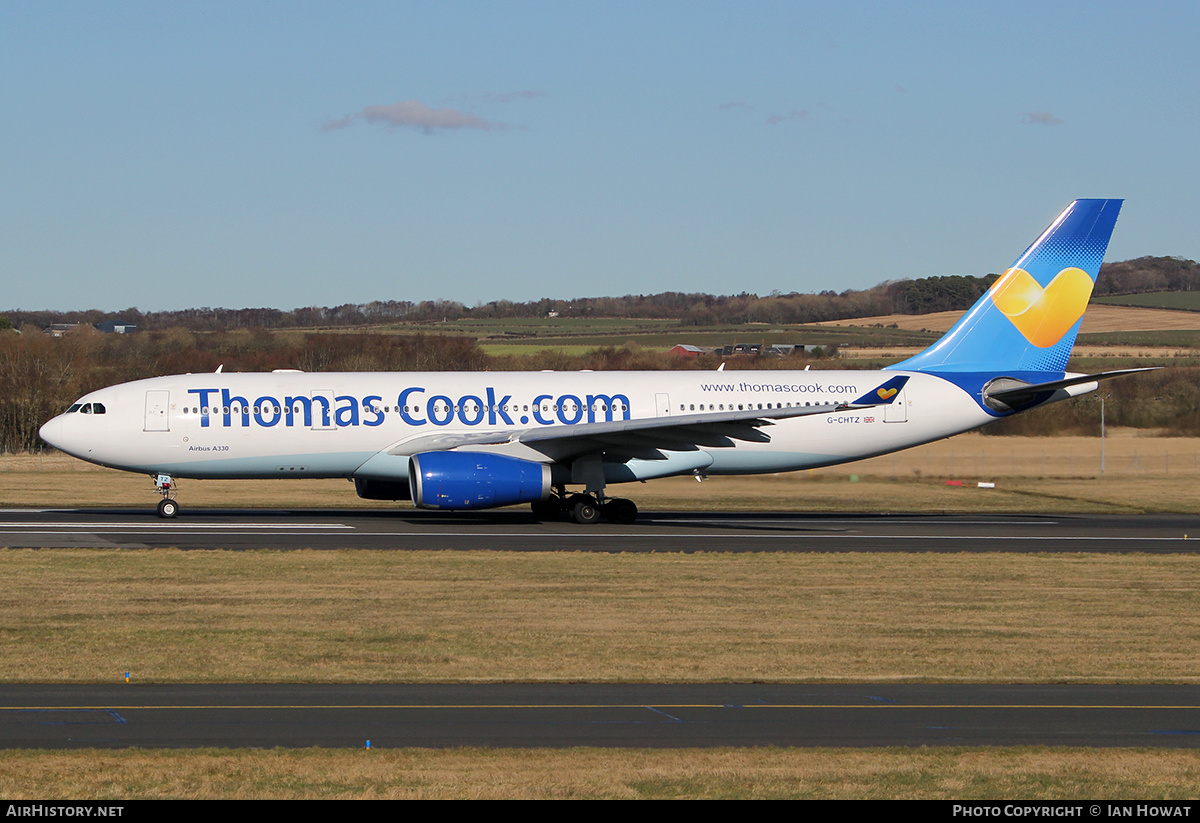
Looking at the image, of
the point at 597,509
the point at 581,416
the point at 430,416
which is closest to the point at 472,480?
the point at 430,416

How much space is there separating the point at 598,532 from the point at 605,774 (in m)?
19.6

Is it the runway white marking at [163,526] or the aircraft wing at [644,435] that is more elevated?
the aircraft wing at [644,435]

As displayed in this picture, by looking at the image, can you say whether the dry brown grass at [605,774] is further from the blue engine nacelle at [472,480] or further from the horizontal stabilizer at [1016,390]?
the horizontal stabilizer at [1016,390]

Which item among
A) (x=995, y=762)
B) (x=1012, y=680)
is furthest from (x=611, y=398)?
(x=995, y=762)

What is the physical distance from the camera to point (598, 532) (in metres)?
29.0

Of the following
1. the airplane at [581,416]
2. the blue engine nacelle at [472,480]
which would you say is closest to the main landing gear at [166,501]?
the airplane at [581,416]

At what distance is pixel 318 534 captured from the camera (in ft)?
90.1

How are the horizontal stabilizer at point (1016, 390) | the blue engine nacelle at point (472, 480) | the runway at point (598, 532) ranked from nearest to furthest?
the runway at point (598, 532) → the blue engine nacelle at point (472, 480) → the horizontal stabilizer at point (1016, 390)

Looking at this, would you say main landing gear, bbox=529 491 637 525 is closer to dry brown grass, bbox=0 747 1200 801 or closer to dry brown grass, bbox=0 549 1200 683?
dry brown grass, bbox=0 549 1200 683

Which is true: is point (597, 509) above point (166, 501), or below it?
below

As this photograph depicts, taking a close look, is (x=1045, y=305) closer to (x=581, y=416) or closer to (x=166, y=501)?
(x=581, y=416)

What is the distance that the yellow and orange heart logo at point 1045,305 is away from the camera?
34.6m

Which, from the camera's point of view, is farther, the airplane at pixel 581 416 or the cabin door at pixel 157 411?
the cabin door at pixel 157 411

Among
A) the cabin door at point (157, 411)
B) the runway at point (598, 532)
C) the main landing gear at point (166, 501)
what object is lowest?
the runway at point (598, 532)
